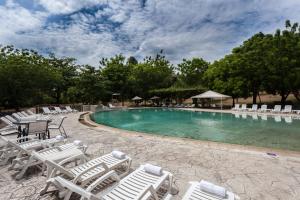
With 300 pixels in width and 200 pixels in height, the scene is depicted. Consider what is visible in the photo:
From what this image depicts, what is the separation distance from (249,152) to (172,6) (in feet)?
38.7

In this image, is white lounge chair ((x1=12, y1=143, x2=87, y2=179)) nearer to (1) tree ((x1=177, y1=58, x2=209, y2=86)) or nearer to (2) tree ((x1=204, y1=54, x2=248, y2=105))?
(2) tree ((x1=204, y1=54, x2=248, y2=105))

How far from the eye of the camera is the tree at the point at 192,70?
42219 mm

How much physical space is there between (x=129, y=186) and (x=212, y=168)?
8.01 ft

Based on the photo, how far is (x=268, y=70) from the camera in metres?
22.3

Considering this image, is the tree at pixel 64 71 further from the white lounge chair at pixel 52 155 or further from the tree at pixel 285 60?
the white lounge chair at pixel 52 155

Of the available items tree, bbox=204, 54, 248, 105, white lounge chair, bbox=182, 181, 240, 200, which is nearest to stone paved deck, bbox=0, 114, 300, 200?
white lounge chair, bbox=182, 181, 240, 200

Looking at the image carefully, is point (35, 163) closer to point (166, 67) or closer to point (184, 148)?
point (184, 148)

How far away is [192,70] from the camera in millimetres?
42344

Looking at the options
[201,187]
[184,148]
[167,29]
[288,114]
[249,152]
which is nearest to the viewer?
[201,187]

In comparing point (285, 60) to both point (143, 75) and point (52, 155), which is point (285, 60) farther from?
point (52, 155)

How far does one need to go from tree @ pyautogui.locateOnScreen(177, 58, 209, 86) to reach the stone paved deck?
121 ft

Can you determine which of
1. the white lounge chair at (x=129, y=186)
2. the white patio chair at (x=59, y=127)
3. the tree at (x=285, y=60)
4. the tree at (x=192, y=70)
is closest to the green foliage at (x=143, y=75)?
the tree at (x=285, y=60)

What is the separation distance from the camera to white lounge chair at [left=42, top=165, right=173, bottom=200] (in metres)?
2.43

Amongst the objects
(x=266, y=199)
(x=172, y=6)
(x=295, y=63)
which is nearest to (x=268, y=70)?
(x=295, y=63)
